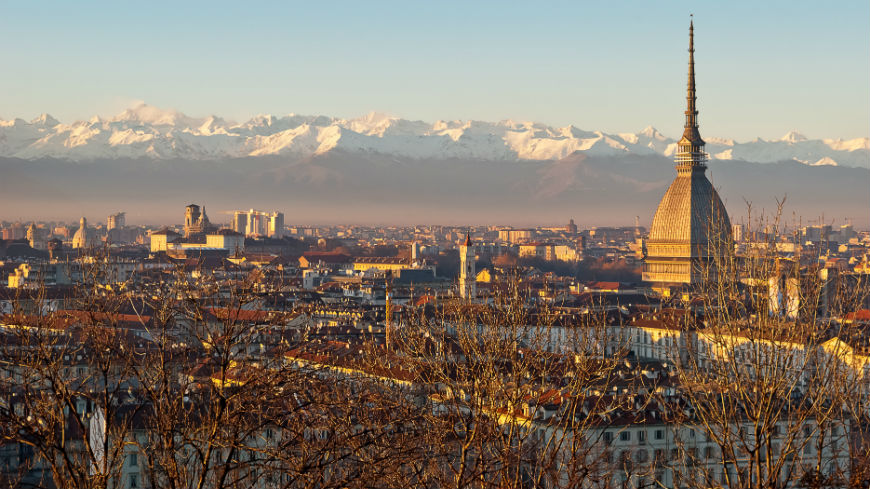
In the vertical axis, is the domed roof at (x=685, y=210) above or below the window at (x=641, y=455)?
above

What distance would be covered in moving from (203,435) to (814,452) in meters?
29.6

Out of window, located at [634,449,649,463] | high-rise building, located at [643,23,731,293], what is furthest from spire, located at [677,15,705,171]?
window, located at [634,449,649,463]

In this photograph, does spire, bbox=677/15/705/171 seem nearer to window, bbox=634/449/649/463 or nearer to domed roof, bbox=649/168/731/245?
domed roof, bbox=649/168/731/245

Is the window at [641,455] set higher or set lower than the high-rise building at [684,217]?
lower

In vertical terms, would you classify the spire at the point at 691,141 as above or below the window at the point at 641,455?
above

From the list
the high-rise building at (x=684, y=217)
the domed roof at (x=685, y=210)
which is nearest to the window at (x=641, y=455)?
the high-rise building at (x=684, y=217)

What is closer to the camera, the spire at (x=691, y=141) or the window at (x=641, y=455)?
the window at (x=641, y=455)

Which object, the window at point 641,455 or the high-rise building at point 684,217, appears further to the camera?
the high-rise building at point 684,217

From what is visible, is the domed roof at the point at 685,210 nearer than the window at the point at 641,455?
No

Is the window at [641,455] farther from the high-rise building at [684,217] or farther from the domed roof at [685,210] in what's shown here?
the domed roof at [685,210]

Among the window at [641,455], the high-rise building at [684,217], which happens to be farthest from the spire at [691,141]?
the window at [641,455]

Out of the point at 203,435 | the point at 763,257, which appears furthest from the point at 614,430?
the point at 203,435

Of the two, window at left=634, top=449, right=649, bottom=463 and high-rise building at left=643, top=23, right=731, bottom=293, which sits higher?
high-rise building at left=643, top=23, right=731, bottom=293

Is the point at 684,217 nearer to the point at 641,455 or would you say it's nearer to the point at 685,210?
the point at 685,210
